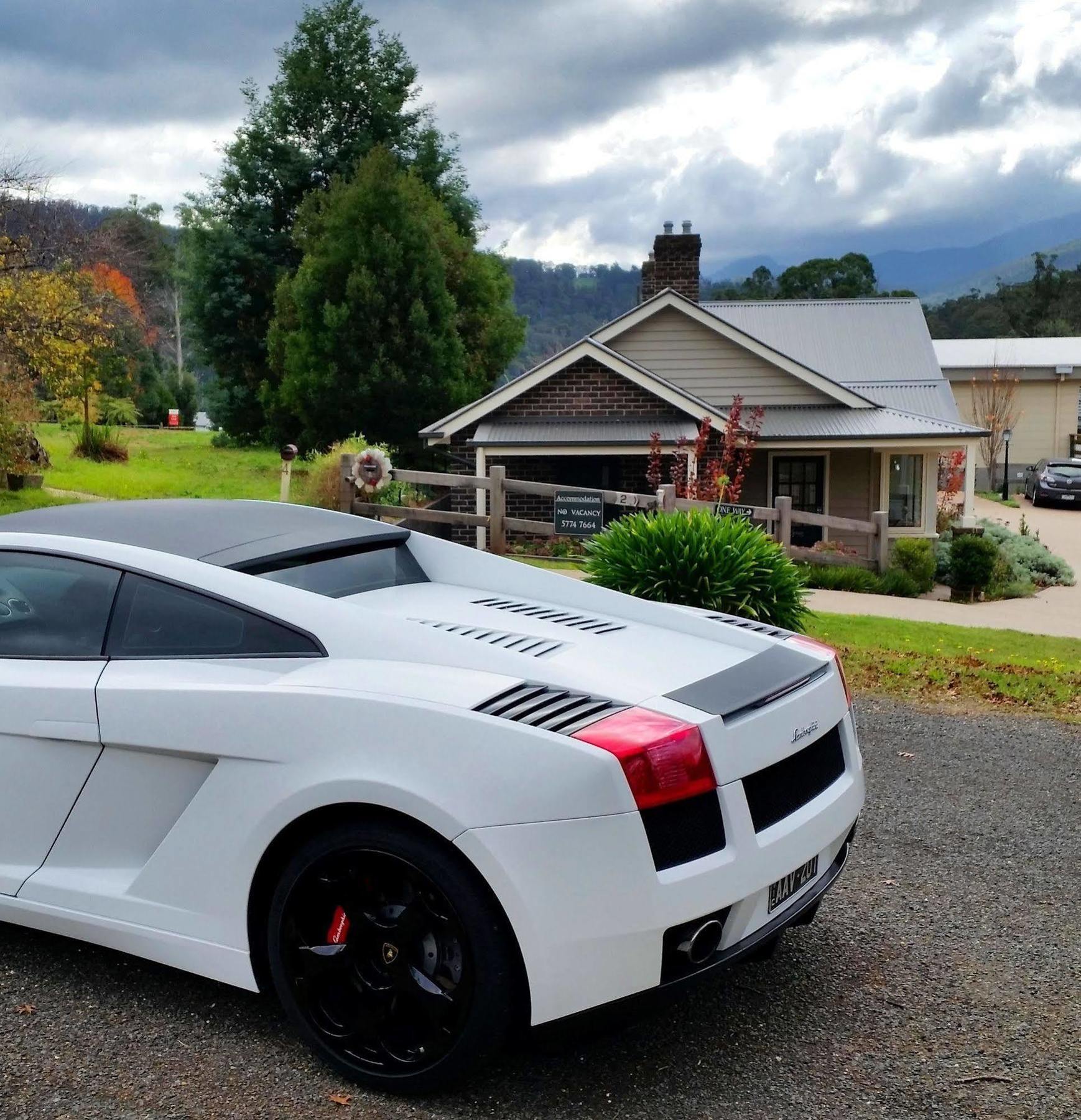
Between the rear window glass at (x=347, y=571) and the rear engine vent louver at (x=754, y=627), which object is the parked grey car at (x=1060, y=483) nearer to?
the rear engine vent louver at (x=754, y=627)

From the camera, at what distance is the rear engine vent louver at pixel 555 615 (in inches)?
152

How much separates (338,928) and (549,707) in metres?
0.80

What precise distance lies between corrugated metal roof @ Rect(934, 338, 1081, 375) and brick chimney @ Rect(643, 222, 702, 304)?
21.3 meters

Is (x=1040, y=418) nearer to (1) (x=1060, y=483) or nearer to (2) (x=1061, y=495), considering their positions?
(2) (x=1061, y=495)

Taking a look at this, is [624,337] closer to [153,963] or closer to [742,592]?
[742,592]

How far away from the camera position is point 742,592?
9.29m

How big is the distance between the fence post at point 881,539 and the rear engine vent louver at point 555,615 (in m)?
15.0

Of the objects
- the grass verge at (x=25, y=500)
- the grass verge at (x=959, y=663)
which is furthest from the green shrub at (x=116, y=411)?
the grass verge at (x=959, y=663)

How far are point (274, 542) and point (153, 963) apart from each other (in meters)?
1.43

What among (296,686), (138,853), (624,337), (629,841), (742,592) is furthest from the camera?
(624,337)

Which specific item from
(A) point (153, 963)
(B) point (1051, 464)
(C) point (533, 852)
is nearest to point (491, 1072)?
(C) point (533, 852)

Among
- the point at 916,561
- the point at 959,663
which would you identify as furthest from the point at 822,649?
the point at 916,561

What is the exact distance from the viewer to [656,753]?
282cm

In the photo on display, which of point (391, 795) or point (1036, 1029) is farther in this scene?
point (1036, 1029)
